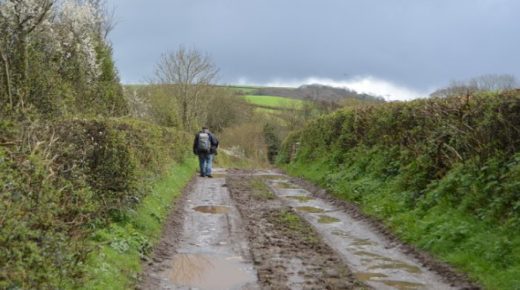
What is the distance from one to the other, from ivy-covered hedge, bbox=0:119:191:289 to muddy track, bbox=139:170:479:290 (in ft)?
4.27

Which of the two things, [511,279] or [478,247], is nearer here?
[511,279]

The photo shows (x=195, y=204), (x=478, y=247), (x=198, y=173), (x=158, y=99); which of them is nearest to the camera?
(x=478, y=247)

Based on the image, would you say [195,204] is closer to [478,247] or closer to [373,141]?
[373,141]

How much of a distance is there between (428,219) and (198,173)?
14504 millimetres

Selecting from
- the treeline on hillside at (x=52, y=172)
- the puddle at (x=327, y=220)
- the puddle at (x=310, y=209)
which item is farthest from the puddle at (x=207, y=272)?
the puddle at (x=310, y=209)

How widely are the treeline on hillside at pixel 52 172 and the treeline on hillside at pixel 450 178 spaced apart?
5145 mm

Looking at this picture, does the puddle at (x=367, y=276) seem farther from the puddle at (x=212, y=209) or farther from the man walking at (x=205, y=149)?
the man walking at (x=205, y=149)

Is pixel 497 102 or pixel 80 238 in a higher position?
pixel 497 102

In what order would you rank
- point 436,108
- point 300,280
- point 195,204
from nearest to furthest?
point 300,280, point 436,108, point 195,204

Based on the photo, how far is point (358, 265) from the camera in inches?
330

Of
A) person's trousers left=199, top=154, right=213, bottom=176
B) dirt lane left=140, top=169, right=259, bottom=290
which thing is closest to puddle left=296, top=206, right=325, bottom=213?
dirt lane left=140, top=169, right=259, bottom=290

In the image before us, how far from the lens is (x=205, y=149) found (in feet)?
69.4

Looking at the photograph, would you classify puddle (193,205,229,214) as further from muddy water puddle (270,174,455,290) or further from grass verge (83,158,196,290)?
muddy water puddle (270,174,455,290)

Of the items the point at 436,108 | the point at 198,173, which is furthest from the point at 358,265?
the point at 198,173
